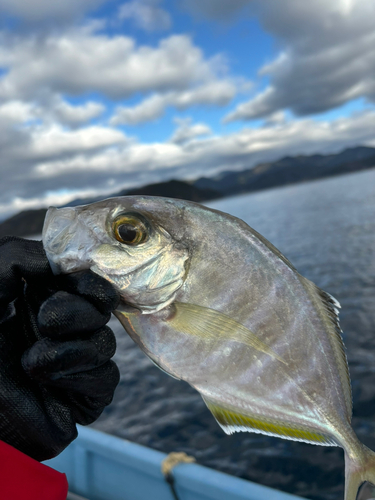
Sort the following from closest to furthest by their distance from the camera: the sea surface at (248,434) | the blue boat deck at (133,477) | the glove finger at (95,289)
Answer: the glove finger at (95,289), the blue boat deck at (133,477), the sea surface at (248,434)

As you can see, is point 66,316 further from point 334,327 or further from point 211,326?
point 334,327

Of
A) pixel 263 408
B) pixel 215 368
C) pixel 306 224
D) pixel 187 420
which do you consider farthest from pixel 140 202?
pixel 306 224

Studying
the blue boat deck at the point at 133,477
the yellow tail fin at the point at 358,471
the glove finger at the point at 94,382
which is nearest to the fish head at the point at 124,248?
the glove finger at the point at 94,382

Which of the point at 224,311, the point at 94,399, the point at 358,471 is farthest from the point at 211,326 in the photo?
the point at 358,471

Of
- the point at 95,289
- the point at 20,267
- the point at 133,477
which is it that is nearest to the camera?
the point at 95,289

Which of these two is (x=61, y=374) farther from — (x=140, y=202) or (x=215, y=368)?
(x=140, y=202)

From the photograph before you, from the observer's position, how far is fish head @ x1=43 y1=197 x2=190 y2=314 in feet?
6.42

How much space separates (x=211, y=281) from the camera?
201 centimetres

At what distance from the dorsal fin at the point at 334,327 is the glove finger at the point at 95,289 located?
1.18 m

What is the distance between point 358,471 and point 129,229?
200cm

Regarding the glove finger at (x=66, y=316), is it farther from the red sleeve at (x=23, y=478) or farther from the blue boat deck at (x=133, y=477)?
the blue boat deck at (x=133, y=477)

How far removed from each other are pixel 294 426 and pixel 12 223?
7299 centimetres

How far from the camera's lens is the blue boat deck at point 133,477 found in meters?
4.12

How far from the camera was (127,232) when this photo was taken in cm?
203
